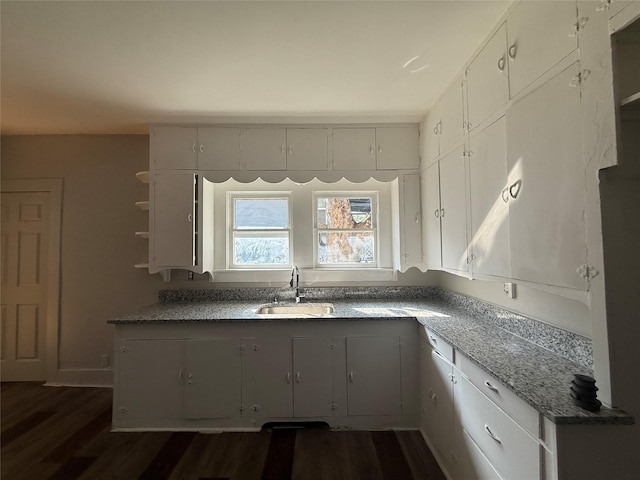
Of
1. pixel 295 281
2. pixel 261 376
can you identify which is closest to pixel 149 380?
pixel 261 376

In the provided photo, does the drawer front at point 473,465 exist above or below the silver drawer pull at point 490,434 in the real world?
below

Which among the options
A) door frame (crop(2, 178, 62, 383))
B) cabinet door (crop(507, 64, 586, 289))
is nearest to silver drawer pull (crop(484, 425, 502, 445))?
cabinet door (crop(507, 64, 586, 289))

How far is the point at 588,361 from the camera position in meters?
1.44

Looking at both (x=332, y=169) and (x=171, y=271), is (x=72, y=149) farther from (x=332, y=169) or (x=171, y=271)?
(x=332, y=169)

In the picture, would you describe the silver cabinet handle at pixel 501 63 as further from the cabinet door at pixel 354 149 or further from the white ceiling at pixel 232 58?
the cabinet door at pixel 354 149

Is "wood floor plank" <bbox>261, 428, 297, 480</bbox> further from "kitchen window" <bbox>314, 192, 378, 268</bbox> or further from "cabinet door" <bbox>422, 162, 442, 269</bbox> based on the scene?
"cabinet door" <bbox>422, 162, 442, 269</bbox>

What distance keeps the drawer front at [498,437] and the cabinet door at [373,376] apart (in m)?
0.74

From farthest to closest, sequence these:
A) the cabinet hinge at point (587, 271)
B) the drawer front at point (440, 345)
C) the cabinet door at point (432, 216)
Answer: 1. the cabinet door at point (432, 216)
2. the drawer front at point (440, 345)
3. the cabinet hinge at point (587, 271)

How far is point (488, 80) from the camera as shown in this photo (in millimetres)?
1793

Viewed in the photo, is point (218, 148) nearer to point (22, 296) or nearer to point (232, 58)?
point (232, 58)

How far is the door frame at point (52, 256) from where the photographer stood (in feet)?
10.4

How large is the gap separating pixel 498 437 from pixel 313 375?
1349mm

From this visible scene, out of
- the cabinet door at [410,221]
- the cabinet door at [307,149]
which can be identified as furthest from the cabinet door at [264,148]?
the cabinet door at [410,221]

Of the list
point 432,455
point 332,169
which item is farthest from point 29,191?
point 432,455
